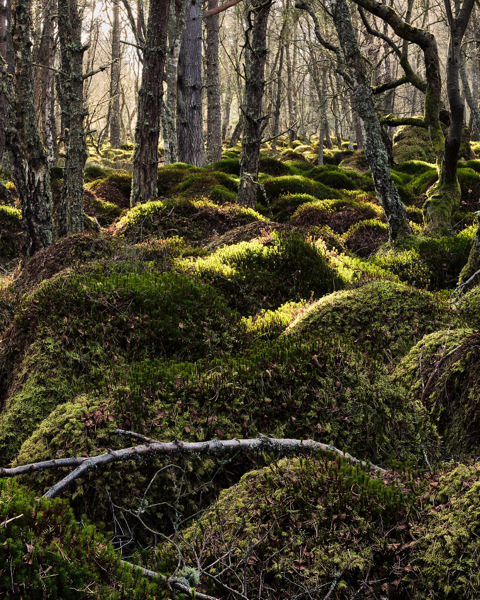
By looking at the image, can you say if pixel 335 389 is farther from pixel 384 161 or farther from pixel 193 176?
pixel 193 176

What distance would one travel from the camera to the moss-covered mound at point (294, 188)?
1243 centimetres

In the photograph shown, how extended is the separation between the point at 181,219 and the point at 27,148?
8.61ft

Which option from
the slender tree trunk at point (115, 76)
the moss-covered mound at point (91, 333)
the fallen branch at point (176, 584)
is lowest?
the fallen branch at point (176, 584)

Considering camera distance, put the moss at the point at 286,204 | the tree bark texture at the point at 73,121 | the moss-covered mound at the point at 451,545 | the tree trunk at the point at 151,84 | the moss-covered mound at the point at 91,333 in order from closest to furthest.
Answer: the moss-covered mound at the point at 451,545 → the moss-covered mound at the point at 91,333 → the tree bark texture at the point at 73,121 → the tree trunk at the point at 151,84 → the moss at the point at 286,204

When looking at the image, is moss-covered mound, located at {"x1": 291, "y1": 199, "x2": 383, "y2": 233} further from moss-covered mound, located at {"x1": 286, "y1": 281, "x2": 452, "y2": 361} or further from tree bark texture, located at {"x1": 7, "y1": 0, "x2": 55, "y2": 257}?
moss-covered mound, located at {"x1": 286, "y1": 281, "x2": 452, "y2": 361}

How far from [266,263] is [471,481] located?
4217 mm

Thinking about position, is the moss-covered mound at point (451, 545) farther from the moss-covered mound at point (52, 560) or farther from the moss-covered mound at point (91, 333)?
the moss-covered mound at point (91, 333)

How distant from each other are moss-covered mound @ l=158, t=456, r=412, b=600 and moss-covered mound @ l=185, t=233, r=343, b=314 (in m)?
3.24

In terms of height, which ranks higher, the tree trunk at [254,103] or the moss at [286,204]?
Answer: the tree trunk at [254,103]

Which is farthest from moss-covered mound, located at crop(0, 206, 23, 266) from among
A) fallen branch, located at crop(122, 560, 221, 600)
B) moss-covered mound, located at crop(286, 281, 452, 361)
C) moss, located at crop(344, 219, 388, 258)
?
fallen branch, located at crop(122, 560, 221, 600)

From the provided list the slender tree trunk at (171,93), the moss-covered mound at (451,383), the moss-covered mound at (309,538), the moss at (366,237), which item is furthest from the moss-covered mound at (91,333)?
the slender tree trunk at (171,93)

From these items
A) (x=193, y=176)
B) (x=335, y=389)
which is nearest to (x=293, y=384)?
(x=335, y=389)

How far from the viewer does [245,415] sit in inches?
132

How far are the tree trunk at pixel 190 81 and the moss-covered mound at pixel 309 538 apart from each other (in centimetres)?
1401
